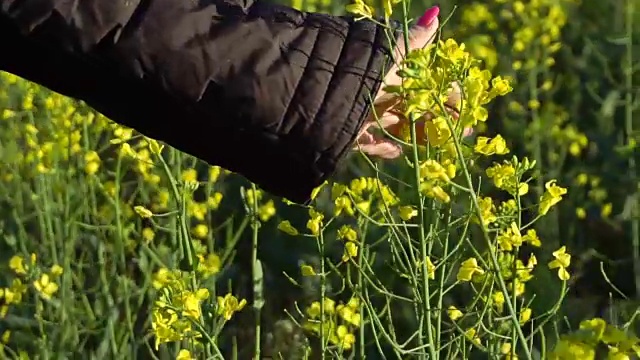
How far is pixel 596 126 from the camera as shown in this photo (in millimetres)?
3506

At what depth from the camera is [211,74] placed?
128cm

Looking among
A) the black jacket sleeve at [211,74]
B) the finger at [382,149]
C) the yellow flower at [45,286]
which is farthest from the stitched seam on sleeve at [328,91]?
the yellow flower at [45,286]

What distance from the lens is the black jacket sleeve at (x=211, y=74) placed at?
1.26 metres

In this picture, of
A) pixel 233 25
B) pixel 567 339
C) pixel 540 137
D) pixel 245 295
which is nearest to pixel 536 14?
pixel 540 137

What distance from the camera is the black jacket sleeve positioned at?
1260 mm

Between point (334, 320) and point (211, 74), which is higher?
point (211, 74)

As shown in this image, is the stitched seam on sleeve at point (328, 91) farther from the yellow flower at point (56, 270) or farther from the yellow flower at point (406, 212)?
the yellow flower at point (56, 270)

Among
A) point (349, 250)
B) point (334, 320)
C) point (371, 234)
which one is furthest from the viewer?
point (371, 234)

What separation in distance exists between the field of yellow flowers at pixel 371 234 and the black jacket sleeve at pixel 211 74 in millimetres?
93

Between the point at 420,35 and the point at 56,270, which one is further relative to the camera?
the point at 56,270

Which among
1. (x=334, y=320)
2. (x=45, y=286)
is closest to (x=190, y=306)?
(x=334, y=320)

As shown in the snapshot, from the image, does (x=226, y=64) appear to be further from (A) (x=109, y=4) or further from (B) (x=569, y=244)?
(B) (x=569, y=244)

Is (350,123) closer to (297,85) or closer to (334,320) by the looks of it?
(297,85)

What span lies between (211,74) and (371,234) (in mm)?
1791
